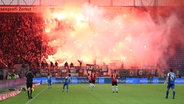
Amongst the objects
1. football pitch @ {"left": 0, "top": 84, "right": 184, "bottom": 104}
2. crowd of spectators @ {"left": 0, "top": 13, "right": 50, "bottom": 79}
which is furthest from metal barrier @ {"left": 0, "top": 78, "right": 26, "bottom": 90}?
crowd of spectators @ {"left": 0, "top": 13, "right": 50, "bottom": 79}

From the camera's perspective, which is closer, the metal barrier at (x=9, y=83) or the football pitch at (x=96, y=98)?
the football pitch at (x=96, y=98)

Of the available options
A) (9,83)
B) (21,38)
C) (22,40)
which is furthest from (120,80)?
(9,83)

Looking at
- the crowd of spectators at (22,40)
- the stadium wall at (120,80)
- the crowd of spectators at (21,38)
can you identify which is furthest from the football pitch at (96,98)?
the crowd of spectators at (21,38)

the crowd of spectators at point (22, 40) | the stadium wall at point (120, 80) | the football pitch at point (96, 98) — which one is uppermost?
the crowd of spectators at point (22, 40)

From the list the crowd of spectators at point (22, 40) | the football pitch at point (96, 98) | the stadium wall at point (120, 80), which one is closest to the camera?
the football pitch at point (96, 98)

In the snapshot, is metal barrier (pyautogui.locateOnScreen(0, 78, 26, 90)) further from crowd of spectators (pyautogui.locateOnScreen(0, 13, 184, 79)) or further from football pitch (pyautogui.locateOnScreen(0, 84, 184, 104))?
crowd of spectators (pyautogui.locateOnScreen(0, 13, 184, 79))

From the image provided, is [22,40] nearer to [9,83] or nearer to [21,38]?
[21,38]

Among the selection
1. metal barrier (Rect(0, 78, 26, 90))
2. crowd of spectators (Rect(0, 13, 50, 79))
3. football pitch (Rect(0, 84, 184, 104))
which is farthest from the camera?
crowd of spectators (Rect(0, 13, 50, 79))

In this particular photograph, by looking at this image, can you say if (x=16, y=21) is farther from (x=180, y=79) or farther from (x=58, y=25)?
(x=180, y=79)

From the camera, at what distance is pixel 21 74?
2399 inches

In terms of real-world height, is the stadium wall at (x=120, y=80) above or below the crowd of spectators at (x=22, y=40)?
below

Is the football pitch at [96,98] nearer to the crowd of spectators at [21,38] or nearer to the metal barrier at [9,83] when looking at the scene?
the metal barrier at [9,83]

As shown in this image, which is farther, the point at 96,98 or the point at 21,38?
the point at 21,38

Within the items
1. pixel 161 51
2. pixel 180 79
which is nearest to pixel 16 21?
pixel 161 51
